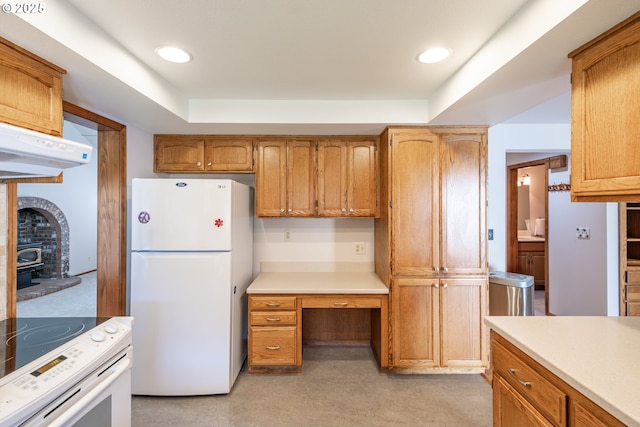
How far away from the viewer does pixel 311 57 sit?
1.72m

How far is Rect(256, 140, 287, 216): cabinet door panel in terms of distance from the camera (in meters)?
2.70

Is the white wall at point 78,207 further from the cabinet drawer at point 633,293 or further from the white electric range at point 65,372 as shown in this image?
the cabinet drawer at point 633,293

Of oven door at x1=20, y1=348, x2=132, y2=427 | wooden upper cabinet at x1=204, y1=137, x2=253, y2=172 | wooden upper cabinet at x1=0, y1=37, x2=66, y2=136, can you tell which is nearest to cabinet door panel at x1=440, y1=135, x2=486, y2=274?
wooden upper cabinet at x1=204, y1=137, x2=253, y2=172

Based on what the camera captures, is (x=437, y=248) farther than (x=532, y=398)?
Yes

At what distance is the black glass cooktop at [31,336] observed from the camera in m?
1.08

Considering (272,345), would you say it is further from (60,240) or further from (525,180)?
(525,180)

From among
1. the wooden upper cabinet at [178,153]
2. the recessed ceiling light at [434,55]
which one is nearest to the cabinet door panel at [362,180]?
the recessed ceiling light at [434,55]

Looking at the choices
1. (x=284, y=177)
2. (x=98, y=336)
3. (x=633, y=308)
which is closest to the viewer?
(x=98, y=336)

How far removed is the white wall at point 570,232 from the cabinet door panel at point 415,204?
850mm

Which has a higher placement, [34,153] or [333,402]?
[34,153]

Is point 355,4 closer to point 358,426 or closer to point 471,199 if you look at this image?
point 471,199

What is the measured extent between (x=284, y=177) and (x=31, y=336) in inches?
74.6

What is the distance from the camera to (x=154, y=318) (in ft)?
7.07

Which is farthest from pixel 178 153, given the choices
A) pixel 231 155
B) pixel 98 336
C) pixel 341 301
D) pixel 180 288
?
pixel 341 301
